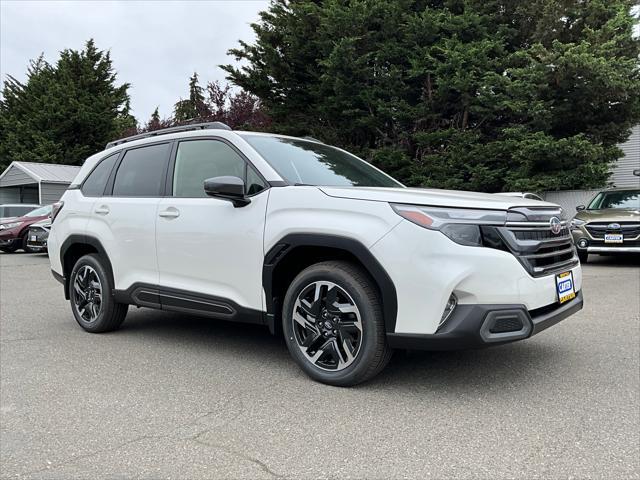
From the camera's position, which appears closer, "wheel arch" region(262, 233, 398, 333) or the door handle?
"wheel arch" region(262, 233, 398, 333)

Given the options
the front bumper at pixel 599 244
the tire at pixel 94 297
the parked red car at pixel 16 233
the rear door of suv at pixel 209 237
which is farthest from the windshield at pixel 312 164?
the parked red car at pixel 16 233

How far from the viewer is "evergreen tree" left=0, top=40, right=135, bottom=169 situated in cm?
3675

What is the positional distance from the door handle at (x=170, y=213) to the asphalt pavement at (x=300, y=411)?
3.71ft

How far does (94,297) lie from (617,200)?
10.7 m

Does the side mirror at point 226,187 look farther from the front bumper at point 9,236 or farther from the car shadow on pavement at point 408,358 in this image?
the front bumper at point 9,236

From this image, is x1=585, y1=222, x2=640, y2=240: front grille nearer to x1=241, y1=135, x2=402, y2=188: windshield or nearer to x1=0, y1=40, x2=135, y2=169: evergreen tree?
x1=241, y1=135, x2=402, y2=188: windshield

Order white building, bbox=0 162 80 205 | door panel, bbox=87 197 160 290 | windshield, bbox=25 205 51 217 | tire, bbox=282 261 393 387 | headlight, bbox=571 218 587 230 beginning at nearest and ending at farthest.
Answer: tire, bbox=282 261 393 387, door panel, bbox=87 197 160 290, headlight, bbox=571 218 587 230, windshield, bbox=25 205 51 217, white building, bbox=0 162 80 205

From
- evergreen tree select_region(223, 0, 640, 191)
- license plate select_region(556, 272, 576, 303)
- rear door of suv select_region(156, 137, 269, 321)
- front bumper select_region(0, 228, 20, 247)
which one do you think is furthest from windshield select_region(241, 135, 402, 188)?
front bumper select_region(0, 228, 20, 247)

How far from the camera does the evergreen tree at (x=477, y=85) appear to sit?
15234 millimetres

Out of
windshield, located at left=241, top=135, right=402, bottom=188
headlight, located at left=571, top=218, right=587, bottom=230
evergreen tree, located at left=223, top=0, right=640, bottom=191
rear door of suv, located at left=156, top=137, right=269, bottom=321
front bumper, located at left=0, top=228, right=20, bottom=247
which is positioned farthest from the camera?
front bumper, located at left=0, top=228, right=20, bottom=247

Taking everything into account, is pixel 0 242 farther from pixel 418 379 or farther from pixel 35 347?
pixel 418 379

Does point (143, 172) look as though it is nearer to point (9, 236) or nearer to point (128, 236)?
point (128, 236)

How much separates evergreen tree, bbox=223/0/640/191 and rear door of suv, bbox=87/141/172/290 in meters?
12.5

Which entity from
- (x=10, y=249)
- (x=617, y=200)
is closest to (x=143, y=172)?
(x=617, y=200)
